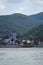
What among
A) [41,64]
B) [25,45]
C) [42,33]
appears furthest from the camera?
[42,33]

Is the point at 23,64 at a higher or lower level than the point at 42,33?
lower

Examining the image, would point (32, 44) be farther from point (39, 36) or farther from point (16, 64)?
point (16, 64)

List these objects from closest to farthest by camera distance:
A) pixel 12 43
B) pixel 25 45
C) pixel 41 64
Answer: pixel 41 64 < pixel 25 45 < pixel 12 43

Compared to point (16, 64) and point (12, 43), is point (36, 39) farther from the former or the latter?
point (16, 64)

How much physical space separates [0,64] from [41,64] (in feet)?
15.3

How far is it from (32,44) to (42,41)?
13.5m

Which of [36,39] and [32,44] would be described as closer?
[32,44]

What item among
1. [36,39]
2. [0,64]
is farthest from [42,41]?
[0,64]

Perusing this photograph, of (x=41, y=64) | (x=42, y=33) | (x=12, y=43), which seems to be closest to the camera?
(x=41, y=64)

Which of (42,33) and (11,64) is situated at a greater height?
(42,33)

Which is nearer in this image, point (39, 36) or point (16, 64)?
point (16, 64)

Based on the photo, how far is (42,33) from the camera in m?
149

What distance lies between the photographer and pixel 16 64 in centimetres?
3578

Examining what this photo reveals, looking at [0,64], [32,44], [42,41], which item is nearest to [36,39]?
[42,41]
